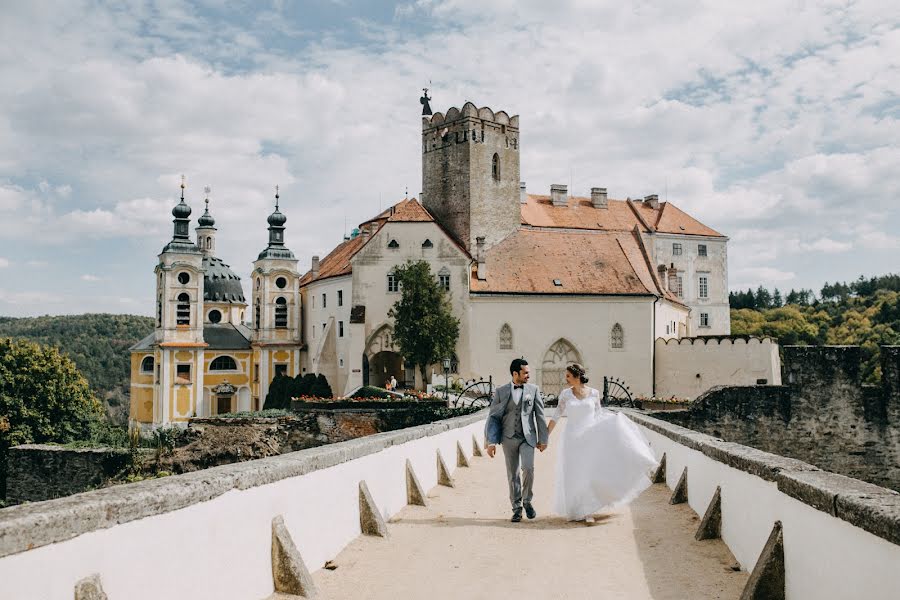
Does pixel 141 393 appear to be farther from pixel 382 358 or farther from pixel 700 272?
pixel 700 272

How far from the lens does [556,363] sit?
49969 mm

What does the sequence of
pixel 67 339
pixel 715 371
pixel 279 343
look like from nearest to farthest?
pixel 715 371
pixel 279 343
pixel 67 339

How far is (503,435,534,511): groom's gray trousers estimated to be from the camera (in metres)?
9.72

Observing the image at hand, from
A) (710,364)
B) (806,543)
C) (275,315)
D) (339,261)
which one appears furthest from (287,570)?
(275,315)

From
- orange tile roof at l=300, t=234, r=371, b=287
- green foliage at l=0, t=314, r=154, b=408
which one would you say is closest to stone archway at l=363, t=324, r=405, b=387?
orange tile roof at l=300, t=234, r=371, b=287

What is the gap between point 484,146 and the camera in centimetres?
5697

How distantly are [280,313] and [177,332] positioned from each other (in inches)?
289

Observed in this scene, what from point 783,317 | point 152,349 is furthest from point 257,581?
point 783,317

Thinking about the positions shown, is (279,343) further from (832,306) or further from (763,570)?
(832,306)

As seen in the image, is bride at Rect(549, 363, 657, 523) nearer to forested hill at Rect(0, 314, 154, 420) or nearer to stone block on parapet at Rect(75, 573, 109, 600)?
stone block on parapet at Rect(75, 573, 109, 600)

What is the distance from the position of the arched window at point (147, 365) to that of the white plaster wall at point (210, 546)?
59.0 meters

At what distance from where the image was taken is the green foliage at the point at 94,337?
12062cm

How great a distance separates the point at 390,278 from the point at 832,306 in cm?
7558

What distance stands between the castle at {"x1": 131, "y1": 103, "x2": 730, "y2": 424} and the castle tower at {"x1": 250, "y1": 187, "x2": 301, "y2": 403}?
0.33 ft
